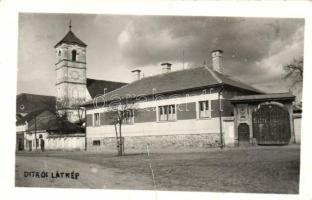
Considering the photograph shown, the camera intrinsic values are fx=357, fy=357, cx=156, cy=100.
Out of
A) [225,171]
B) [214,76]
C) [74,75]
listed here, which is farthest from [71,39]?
[225,171]

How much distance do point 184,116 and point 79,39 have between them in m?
2.98

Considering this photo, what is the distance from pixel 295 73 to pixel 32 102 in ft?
15.3

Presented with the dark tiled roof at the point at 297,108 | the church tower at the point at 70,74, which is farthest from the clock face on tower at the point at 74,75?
the dark tiled roof at the point at 297,108

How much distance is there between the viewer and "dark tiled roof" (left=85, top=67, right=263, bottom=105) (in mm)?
7398

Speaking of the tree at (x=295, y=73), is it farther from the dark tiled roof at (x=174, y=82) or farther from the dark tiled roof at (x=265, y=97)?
the dark tiled roof at (x=174, y=82)

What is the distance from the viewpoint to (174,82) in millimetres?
8188

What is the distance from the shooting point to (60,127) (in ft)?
33.6

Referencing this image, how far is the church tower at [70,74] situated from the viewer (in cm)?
655

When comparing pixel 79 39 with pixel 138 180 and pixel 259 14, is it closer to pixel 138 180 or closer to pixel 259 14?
pixel 138 180

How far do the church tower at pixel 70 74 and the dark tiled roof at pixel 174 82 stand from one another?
42.4 inches

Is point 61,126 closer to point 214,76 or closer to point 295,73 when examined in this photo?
point 214,76

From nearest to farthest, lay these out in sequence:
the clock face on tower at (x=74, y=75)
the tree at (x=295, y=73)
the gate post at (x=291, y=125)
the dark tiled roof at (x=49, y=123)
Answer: the tree at (x=295, y=73), the gate post at (x=291, y=125), the dark tiled roof at (x=49, y=123), the clock face on tower at (x=74, y=75)

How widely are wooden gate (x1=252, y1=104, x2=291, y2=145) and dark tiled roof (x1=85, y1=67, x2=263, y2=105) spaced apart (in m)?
0.79

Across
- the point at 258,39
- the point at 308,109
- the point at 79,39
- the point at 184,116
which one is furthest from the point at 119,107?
the point at 308,109
